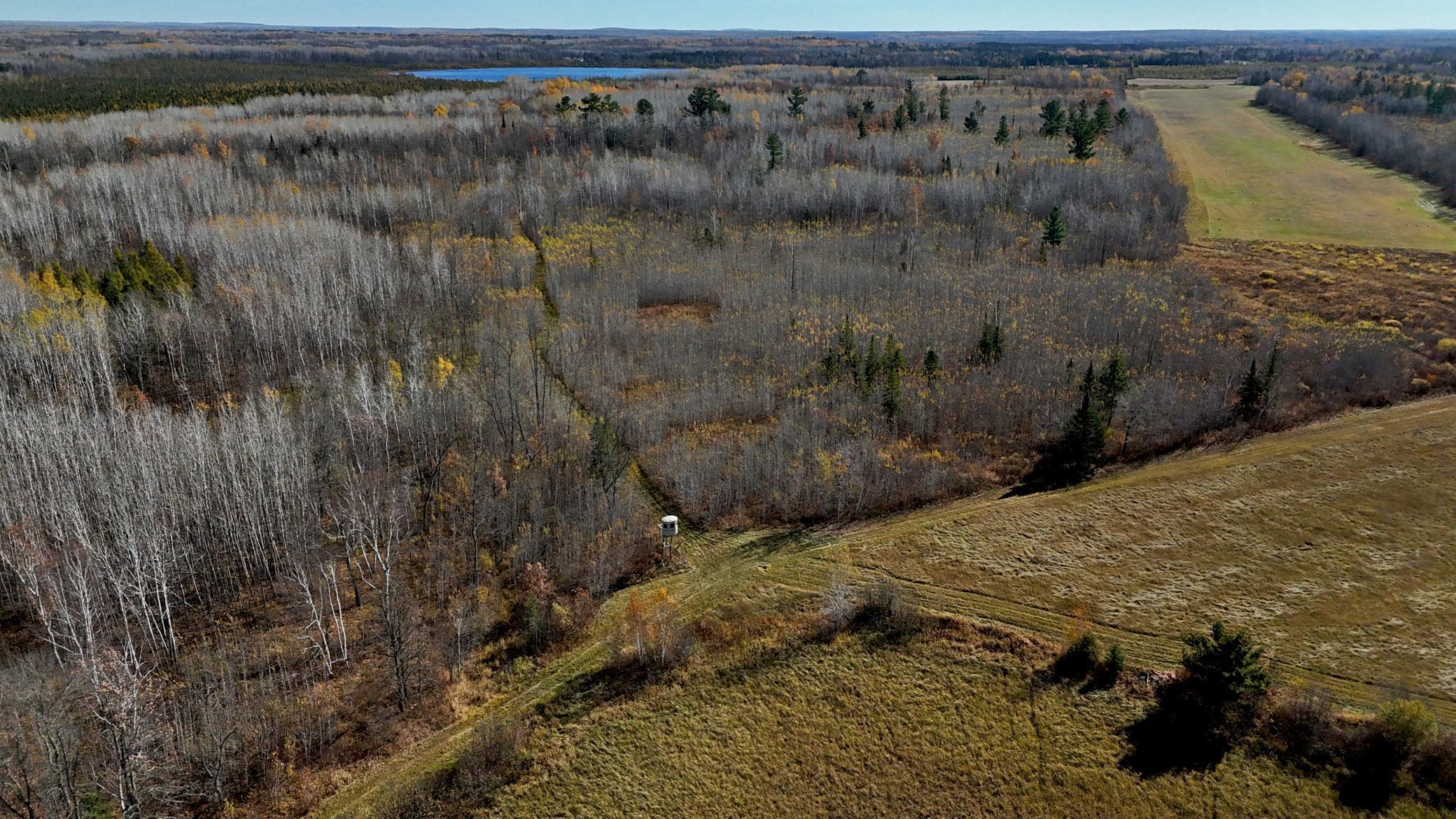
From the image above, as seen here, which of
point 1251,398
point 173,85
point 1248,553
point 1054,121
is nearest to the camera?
point 1248,553

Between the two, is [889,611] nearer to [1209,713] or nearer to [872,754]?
[872,754]

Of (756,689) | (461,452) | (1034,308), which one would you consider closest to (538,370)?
(461,452)

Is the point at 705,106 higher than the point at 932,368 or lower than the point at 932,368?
higher

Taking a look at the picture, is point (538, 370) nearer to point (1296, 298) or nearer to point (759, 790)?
point (759, 790)

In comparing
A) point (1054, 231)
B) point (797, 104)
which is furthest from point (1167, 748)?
point (797, 104)

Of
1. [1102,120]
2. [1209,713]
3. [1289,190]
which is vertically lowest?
[1209,713]

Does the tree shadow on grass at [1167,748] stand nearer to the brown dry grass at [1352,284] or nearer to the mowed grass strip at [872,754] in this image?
the mowed grass strip at [872,754]

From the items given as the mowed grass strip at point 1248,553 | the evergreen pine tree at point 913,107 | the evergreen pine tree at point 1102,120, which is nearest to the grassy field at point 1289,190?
the evergreen pine tree at point 1102,120
